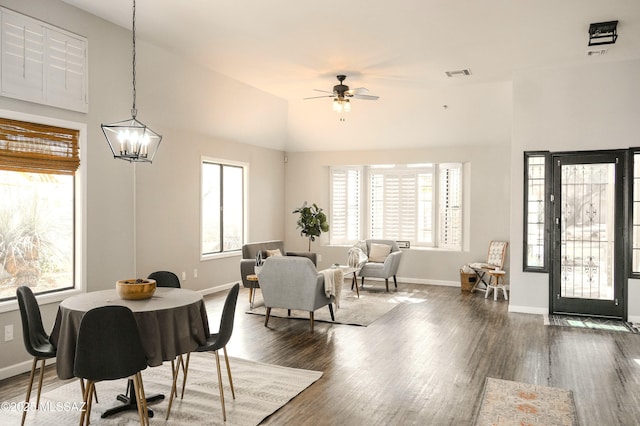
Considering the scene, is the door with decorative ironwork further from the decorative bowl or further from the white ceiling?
the decorative bowl

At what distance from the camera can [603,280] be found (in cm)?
660

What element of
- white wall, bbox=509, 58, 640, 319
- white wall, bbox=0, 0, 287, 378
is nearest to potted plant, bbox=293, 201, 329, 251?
white wall, bbox=0, 0, 287, 378

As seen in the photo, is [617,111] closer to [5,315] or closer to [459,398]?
[459,398]

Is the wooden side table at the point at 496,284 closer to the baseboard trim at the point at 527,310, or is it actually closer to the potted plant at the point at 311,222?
the baseboard trim at the point at 527,310

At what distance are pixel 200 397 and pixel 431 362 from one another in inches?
87.9

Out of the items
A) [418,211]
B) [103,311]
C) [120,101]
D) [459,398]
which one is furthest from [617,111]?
[103,311]

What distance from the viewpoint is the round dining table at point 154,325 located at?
3.07 m

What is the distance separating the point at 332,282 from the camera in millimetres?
6098

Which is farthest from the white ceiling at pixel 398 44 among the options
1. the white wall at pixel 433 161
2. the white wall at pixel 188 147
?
the white wall at pixel 433 161

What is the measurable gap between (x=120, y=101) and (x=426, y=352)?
4.27m

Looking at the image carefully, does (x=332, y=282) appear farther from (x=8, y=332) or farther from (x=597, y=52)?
(x=597, y=52)

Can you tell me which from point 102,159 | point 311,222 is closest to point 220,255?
point 311,222

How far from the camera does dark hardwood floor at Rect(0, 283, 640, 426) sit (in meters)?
3.62

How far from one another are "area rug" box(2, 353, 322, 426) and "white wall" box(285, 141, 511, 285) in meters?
5.56
